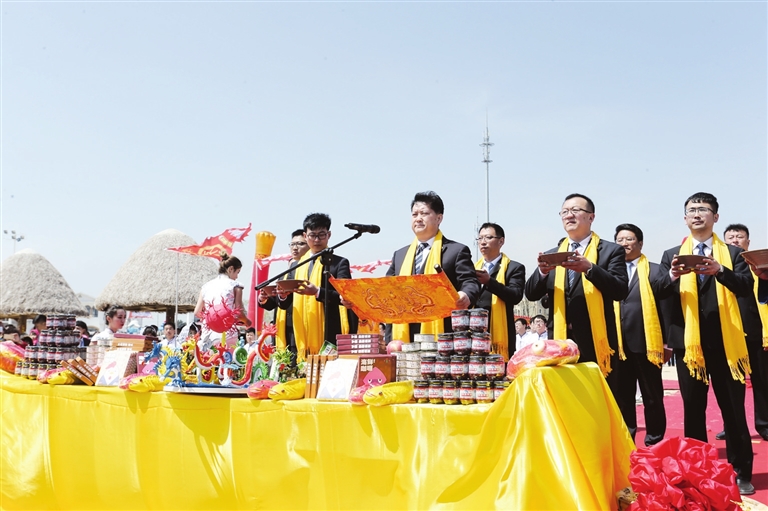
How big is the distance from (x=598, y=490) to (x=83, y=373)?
286 centimetres

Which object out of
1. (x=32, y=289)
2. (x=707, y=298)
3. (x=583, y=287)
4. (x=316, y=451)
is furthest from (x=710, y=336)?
(x=32, y=289)

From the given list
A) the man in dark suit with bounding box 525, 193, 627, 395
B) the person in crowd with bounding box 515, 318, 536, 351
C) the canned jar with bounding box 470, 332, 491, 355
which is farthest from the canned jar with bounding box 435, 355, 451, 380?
the person in crowd with bounding box 515, 318, 536, 351

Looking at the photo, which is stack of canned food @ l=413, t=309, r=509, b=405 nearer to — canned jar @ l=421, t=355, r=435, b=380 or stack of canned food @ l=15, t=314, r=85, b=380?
canned jar @ l=421, t=355, r=435, b=380

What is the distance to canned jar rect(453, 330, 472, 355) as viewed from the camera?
251 centimetres

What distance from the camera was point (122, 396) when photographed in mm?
3385

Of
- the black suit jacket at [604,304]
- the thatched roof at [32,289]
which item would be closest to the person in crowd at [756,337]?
the black suit jacket at [604,304]

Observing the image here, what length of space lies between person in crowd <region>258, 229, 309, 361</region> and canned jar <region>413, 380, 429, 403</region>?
1661 mm

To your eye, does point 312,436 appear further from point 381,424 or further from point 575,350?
point 575,350

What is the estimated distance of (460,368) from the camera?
246cm

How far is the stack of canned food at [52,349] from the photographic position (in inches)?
159

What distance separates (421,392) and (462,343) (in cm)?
25

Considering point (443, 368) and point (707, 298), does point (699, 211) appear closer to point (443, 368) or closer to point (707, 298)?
point (707, 298)

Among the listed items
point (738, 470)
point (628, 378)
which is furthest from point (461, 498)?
point (628, 378)

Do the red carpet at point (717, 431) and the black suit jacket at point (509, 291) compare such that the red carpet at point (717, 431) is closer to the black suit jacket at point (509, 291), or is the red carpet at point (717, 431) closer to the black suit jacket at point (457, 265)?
the black suit jacket at point (509, 291)
